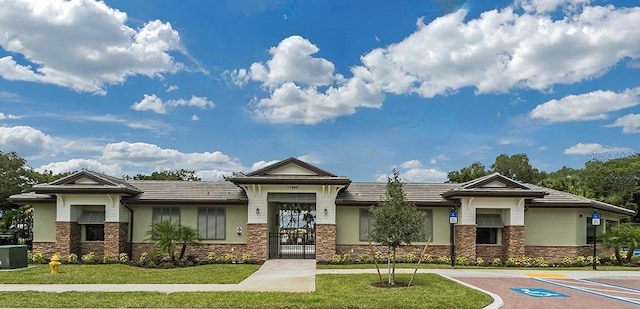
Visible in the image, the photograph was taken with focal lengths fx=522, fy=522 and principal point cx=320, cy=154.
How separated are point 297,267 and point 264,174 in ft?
16.0

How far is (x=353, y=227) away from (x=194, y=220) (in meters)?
7.56

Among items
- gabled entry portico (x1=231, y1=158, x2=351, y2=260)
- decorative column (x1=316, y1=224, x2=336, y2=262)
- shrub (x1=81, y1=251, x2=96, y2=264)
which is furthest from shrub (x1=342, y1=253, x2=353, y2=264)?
shrub (x1=81, y1=251, x2=96, y2=264)

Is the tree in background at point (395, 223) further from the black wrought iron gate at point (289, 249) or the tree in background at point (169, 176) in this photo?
the tree in background at point (169, 176)

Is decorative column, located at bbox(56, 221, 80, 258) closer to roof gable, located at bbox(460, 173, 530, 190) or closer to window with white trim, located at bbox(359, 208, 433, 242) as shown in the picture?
window with white trim, located at bbox(359, 208, 433, 242)

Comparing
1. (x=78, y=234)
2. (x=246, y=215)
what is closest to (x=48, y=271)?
(x=78, y=234)

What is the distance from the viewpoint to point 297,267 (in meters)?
21.1

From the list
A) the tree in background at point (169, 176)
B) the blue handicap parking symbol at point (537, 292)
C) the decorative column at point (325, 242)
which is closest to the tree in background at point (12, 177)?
the tree in background at point (169, 176)

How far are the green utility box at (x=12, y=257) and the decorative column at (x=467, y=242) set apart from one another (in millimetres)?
18503

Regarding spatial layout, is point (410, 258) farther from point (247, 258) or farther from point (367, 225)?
point (247, 258)

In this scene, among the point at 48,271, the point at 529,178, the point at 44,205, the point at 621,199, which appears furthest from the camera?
the point at 529,178

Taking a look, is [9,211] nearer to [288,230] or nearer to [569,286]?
[288,230]

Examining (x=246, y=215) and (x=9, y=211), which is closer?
(x=246, y=215)

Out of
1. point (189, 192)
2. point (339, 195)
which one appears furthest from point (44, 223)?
point (339, 195)

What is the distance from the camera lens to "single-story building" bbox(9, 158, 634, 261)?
23.5m
